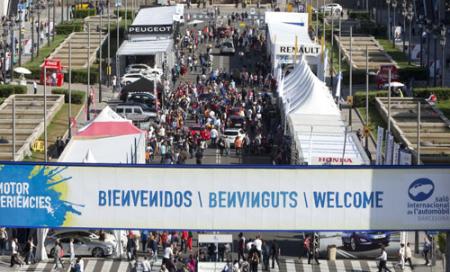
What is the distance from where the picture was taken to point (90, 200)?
246 ft

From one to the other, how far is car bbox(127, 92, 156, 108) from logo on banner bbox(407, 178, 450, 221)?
164 feet

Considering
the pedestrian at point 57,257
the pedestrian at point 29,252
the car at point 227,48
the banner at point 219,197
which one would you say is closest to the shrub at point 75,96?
the car at point 227,48

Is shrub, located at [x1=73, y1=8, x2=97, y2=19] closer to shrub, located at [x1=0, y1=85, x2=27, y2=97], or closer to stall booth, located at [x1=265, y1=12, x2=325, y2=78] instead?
stall booth, located at [x1=265, y1=12, x2=325, y2=78]

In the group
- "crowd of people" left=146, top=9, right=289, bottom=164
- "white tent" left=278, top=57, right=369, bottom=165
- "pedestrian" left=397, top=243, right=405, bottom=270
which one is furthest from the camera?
"crowd of people" left=146, top=9, right=289, bottom=164

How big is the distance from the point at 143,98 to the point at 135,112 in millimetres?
3978

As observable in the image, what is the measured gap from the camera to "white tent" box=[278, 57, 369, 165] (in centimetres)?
9625

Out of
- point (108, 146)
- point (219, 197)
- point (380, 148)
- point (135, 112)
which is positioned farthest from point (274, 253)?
point (135, 112)

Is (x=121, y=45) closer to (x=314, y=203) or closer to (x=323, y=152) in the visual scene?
(x=323, y=152)

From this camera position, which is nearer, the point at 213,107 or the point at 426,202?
the point at 426,202

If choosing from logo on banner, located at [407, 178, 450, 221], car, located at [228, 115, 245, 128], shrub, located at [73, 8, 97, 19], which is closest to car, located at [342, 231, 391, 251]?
logo on banner, located at [407, 178, 450, 221]

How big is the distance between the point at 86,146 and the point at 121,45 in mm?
50991

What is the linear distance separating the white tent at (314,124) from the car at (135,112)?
7.44 meters

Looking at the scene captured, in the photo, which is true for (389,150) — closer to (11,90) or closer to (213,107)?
(213,107)

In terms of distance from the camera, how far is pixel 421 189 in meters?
75.1
